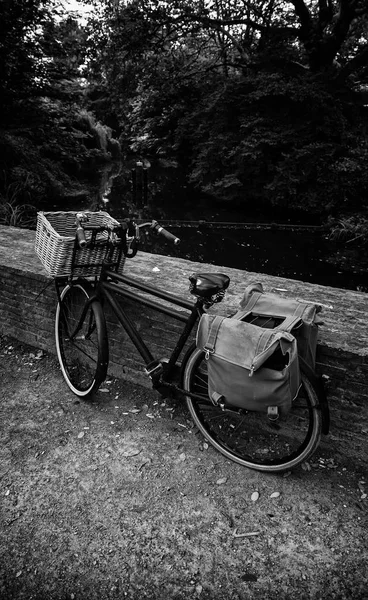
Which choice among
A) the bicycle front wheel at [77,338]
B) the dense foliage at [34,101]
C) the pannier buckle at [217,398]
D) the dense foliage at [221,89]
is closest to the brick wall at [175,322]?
the bicycle front wheel at [77,338]

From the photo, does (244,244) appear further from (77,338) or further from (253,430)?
(253,430)

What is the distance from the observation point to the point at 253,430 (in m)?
2.70

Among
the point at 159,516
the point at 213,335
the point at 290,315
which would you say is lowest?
the point at 159,516

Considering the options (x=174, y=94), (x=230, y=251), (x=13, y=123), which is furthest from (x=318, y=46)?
(x=13, y=123)

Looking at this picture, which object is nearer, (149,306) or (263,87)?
(149,306)

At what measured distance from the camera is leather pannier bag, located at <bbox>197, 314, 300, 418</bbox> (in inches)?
70.0

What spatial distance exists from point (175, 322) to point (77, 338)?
0.95 metres

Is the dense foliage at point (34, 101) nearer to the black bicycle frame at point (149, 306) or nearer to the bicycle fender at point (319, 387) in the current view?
the black bicycle frame at point (149, 306)

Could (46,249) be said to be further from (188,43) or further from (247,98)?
(188,43)

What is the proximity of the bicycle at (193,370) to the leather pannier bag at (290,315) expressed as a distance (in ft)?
0.50

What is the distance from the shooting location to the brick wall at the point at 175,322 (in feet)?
Answer: 7.29

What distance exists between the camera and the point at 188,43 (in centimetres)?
1505

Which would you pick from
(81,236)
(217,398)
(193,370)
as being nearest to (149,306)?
(193,370)

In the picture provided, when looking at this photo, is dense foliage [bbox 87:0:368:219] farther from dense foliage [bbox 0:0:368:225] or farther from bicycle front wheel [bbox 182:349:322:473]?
bicycle front wheel [bbox 182:349:322:473]
